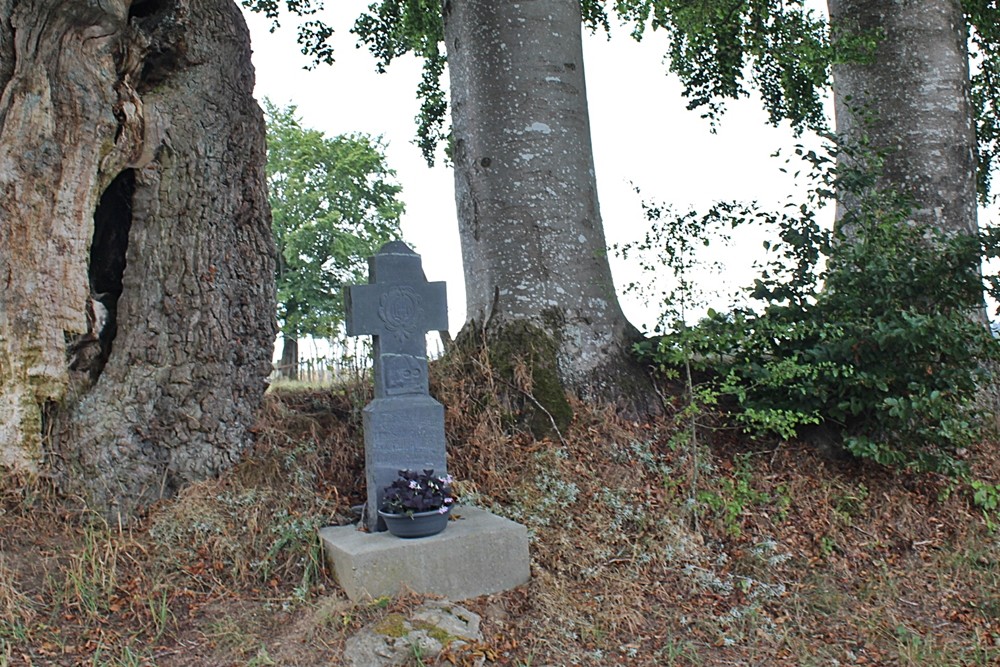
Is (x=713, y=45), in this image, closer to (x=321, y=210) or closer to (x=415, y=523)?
(x=415, y=523)

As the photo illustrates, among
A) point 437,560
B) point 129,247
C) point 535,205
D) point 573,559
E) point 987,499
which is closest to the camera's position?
point 437,560

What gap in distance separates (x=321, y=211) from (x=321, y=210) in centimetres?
9

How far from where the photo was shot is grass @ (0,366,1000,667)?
4.54 m

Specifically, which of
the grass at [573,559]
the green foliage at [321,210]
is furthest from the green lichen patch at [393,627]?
the green foliage at [321,210]

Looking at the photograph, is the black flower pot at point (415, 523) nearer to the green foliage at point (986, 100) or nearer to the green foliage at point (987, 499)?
the green foliage at point (987, 499)

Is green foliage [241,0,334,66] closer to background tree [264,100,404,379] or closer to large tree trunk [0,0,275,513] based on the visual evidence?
large tree trunk [0,0,275,513]

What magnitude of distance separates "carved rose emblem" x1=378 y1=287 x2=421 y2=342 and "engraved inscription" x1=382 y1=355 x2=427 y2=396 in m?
0.14

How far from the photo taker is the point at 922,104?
8.05 m

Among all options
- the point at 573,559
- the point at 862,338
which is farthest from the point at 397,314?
the point at 862,338

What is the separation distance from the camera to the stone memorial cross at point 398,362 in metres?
5.36

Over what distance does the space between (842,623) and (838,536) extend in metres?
0.94

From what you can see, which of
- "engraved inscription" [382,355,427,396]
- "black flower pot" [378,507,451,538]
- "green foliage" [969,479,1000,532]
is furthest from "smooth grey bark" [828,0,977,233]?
"black flower pot" [378,507,451,538]

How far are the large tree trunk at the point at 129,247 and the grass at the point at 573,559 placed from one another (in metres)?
0.34

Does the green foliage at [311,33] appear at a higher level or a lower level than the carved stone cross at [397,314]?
higher
